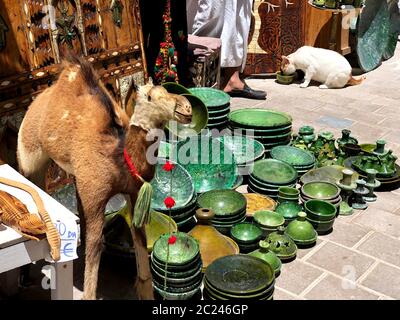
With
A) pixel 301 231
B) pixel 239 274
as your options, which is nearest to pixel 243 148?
pixel 301 231

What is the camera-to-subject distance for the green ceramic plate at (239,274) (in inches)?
140

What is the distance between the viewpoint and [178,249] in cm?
368

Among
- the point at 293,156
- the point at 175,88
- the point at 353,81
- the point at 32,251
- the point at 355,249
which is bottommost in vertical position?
the point at 353,81

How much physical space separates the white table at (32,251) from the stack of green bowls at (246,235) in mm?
1661

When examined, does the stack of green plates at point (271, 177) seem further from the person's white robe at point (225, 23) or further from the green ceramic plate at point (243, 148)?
the person's white robe at point (225, 23)

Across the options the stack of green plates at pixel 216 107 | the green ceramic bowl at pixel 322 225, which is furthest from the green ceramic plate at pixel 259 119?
the green ceramic bowl at pixel 322 225

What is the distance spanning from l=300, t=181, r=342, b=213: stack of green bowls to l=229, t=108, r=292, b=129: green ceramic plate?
84 centimetres

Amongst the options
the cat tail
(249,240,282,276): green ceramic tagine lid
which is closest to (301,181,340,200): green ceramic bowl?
(249,240,282,276): green ceramic tagine lid

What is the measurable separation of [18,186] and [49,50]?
4.93ft

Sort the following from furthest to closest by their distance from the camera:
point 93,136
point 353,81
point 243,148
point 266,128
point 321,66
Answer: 1. point 353,81
2. point 321,66
3. point 266,128
4. point 243,148
5. point 93,136

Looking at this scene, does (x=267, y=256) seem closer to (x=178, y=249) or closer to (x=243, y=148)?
(x=178, y=249)

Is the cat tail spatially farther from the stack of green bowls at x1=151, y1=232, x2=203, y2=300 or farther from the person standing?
the stack of green bowls at x1=151, y1=232, x2=203, y2=300

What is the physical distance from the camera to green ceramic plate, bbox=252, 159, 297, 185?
16.5 feet

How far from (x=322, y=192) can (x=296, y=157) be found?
644mm
